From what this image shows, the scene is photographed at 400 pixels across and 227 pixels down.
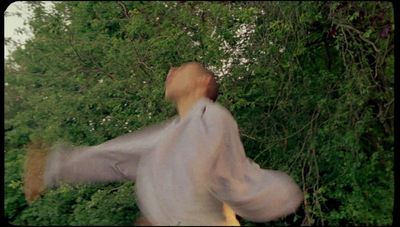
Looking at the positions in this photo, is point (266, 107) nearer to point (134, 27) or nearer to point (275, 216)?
point (134, 27)

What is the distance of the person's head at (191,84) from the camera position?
290 centimetres

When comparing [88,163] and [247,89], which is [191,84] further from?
[247,89]

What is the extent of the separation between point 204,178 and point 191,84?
1.39 ft

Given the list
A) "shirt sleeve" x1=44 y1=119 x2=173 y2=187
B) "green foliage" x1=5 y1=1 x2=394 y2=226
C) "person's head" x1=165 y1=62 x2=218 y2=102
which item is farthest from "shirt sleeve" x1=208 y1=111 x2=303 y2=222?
"green foliage" x1=5 y1=1 x2=394 y2=226

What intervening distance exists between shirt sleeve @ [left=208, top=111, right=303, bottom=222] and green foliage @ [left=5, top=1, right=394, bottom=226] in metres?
1.18

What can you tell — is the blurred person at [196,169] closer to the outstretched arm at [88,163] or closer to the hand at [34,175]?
the outstretched arm at [88,163]

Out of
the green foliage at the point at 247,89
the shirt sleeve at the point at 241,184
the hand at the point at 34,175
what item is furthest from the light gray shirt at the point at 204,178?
the green foliage at the point at 247,89

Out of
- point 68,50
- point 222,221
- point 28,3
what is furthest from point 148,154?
point 28,3

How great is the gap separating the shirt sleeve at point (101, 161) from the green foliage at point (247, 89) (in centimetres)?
88

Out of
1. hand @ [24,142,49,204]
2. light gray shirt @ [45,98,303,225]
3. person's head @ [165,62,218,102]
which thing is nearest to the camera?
light gray shirt @ [45,98,303,225]

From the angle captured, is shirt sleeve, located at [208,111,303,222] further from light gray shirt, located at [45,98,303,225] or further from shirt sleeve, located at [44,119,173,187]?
shirt sleeve, located at [44,119,173,187]

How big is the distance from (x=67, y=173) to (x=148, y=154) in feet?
1.35

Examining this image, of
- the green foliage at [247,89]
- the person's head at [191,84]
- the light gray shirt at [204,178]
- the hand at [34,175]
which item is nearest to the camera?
the light gray shirt at [204,178]

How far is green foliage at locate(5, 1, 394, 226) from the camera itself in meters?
4.10
